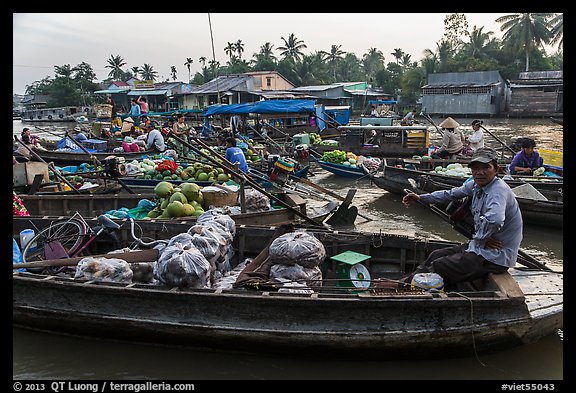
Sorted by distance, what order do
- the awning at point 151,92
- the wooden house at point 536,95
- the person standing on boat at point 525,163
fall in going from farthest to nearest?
the awning at point 151,92, the wooden house at point 536,95, the person standing on boat at point 525,163

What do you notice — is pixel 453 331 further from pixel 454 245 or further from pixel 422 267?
A: pixel 454 245

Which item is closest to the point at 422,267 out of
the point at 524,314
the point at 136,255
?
the point at 524,314

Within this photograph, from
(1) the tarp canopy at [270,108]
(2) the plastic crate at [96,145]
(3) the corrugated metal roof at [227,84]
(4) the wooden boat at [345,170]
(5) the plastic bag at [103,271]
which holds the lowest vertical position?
(4) the wooden boat at [345,170]

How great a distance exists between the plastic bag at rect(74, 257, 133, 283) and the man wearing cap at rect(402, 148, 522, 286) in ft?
10.7

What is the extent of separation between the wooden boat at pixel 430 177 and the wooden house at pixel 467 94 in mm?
29381

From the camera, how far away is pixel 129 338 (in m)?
4.55

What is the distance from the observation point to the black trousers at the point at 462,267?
4.22 metres

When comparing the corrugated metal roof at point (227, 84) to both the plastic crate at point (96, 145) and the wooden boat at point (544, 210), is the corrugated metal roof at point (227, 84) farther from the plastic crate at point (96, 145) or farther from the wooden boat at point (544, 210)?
the wooden boat at point (544, 210)

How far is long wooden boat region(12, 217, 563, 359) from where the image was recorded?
399 centimetres

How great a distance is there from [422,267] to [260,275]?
5.77 feet

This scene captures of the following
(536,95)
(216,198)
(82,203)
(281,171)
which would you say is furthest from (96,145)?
(536,95)

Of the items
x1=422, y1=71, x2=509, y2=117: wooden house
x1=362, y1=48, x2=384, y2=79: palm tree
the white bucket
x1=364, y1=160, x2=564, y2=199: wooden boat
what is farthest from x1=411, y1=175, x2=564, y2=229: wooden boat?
x1=362, y1=48, x2=384, y2=79: palm tree

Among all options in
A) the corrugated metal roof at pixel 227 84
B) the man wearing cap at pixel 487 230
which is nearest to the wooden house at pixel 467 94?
the corrugated metal roof at pixel 227 84

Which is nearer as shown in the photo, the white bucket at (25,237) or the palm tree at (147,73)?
the white bucket at (25,237)
